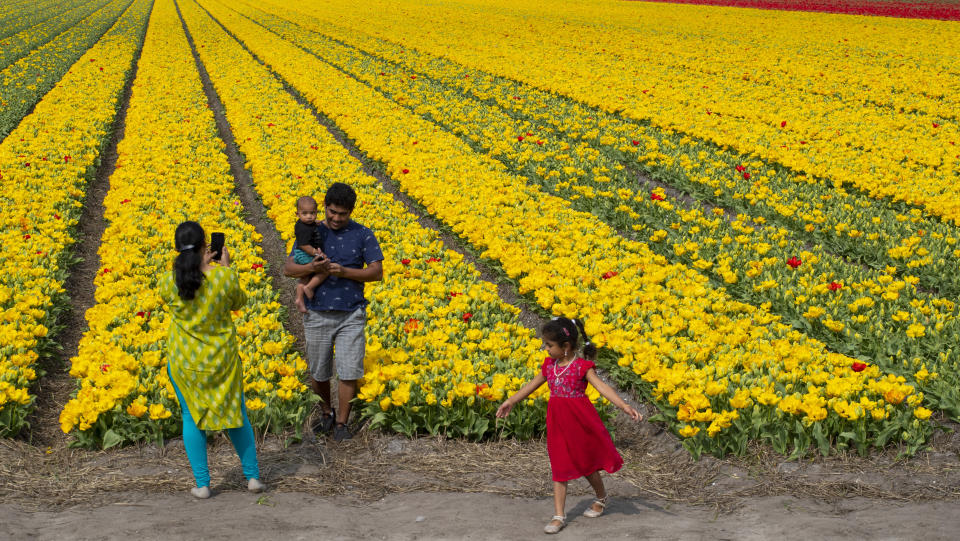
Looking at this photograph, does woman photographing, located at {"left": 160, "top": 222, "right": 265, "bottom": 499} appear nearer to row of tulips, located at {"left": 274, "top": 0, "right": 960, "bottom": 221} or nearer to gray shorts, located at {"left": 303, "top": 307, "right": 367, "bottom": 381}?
gray shorts, located at {"left": 303, "top": 307, "right": 367, "bottom": 381}

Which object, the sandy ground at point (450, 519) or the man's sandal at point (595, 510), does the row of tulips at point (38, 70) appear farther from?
the man's sandal at point (595, 510)

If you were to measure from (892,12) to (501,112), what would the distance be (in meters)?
34.4

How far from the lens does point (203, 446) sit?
496cm

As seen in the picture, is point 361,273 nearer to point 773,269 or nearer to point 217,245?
point 217,245

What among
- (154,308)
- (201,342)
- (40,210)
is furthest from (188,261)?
(40,210)

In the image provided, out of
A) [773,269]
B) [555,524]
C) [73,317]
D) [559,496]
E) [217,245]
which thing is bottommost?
[73,317]

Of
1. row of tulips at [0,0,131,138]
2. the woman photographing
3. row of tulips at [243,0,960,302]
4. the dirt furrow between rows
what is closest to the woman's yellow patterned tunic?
the woman photographing

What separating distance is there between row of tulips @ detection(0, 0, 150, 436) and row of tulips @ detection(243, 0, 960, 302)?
23.1 feet

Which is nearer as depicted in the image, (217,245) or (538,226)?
(217,245)

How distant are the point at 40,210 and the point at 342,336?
711 cm

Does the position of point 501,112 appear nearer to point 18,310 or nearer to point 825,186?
point 825,186

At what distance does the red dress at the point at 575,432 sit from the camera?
15.3 ft

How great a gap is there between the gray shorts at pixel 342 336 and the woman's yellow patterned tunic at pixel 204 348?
870 mm

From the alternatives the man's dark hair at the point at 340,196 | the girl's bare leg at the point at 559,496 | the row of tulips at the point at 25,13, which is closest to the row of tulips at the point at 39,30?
the row of tulips at the point at 25,13
